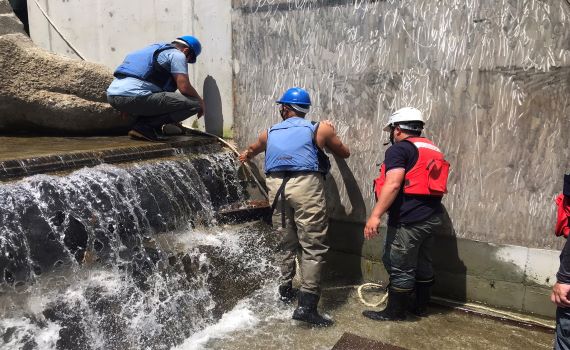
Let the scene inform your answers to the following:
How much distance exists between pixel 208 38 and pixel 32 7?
175 inches

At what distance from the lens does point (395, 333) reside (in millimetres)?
3779

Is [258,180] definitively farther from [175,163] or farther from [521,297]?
[521,297]

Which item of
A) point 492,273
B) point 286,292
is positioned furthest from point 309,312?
point 492,273

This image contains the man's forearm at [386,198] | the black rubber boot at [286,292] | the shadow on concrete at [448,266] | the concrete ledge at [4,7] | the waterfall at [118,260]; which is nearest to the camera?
the waterfall at [118,260]

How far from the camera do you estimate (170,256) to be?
161 inches

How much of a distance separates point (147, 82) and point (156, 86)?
4.8 inches

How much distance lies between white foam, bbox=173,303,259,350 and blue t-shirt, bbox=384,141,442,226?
5.15 ft

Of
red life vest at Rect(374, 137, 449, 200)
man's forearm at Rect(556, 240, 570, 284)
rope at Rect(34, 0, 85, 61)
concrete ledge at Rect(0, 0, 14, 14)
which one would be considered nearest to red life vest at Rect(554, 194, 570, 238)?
man's forearm at Rect(556, 240, 570, 284)

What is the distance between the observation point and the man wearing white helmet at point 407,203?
3684mm

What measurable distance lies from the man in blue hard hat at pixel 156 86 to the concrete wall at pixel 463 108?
1197 millimetres

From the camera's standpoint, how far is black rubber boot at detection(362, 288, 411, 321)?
3953 millimetres

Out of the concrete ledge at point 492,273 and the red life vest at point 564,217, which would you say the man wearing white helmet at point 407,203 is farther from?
the red life vest at point 564,217

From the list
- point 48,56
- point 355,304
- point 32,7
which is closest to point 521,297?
point 355,304

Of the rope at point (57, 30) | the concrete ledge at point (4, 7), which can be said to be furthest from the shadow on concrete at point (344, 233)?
the concrete ledge at point (4, 7)
